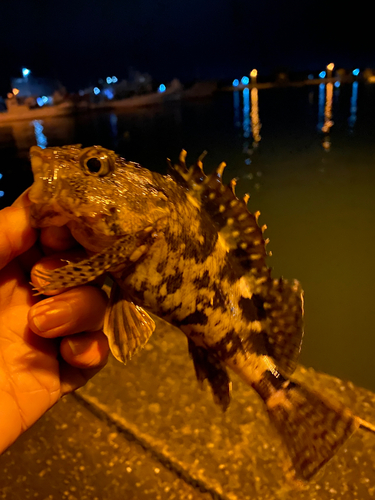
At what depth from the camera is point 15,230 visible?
1530 millimetres

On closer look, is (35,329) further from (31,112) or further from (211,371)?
(31,112)

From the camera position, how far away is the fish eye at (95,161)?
137 cm

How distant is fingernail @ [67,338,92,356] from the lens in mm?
1645

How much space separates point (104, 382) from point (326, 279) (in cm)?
377

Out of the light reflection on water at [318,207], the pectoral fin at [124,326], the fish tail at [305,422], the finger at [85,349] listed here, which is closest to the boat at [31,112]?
the light reflection on water at [318,207]

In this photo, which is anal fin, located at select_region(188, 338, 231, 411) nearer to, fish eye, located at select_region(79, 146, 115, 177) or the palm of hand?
the palm of hand

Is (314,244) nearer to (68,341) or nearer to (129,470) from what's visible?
(129,470)

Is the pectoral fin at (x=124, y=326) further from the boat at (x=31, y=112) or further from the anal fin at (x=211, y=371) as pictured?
the boat at (x=31, y=112)

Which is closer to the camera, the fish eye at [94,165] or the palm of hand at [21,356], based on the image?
the fish eye at [94,165]

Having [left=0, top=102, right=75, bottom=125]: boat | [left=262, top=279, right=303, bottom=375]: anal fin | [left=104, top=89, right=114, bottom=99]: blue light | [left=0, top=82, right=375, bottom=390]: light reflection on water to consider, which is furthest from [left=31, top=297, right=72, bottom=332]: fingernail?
[left=104, top=89, right=114, bottom=99]: blue light

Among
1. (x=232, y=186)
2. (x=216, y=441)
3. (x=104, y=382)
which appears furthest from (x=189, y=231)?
(x=104, y=382)

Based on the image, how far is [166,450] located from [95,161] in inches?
85.6

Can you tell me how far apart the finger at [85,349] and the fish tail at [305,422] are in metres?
0.80

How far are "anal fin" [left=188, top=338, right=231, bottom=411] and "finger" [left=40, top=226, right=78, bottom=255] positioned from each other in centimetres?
76
